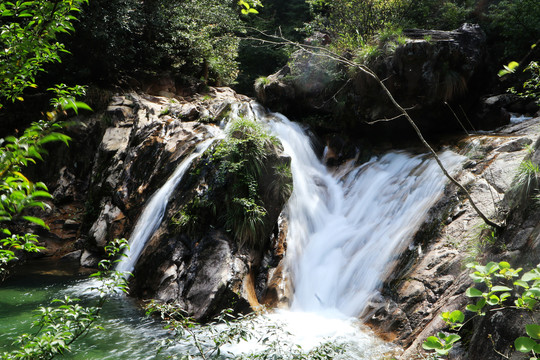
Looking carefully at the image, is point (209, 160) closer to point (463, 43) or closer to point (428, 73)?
point (428, 73)

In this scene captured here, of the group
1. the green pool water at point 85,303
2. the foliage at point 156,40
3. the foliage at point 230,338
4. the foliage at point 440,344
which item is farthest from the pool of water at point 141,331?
the foliage at point 156,40

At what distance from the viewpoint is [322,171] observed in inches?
408

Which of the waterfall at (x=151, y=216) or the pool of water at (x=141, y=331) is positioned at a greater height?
the waterfall at (x=151, y=216)

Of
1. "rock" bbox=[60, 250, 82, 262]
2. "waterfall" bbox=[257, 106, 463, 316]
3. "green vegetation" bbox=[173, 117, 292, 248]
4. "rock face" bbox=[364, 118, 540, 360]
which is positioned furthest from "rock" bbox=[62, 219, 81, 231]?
"rock face" bbox=[364, 118, 540, 360]

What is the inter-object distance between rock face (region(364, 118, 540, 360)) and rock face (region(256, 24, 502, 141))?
2.47 m

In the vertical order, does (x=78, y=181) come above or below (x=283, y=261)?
above

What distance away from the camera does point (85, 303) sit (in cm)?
652

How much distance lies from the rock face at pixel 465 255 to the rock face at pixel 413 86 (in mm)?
2471

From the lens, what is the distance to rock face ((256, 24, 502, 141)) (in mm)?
9055

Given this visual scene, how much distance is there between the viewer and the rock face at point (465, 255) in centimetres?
340

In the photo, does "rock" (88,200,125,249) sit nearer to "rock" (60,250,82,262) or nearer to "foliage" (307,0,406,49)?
"rock" (60,250,82,262)

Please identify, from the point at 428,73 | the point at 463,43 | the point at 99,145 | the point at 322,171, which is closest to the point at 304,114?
the point at 322,171

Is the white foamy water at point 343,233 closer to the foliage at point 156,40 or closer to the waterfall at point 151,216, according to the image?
the waterfall at point 151,216

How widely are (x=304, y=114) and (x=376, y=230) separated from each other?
234 inches
